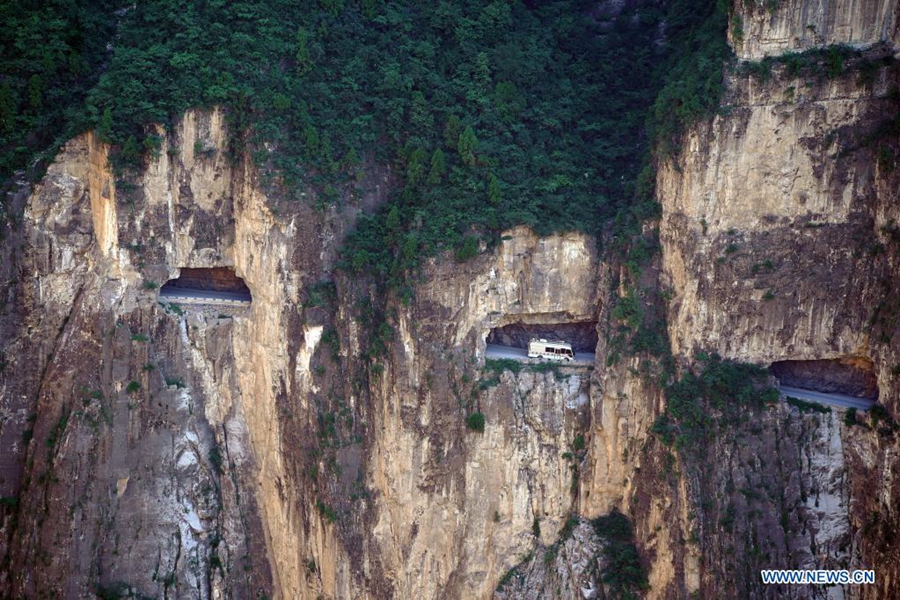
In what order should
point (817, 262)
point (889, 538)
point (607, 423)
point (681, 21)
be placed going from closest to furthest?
point (889, 538)
point (817, 262)
point (607, 423)
point (681, 21)

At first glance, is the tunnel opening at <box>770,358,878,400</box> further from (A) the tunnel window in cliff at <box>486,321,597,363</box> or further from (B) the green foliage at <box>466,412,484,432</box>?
(B) the green foliage at <box>466,412,484,432</box>

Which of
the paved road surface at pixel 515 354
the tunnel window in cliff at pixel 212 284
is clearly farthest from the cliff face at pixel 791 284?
the tunnel window in cliff at pixel 212 284

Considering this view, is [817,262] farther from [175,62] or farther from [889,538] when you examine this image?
[175,62]

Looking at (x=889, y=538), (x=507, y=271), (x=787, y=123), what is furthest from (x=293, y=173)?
(x=889, y=538)

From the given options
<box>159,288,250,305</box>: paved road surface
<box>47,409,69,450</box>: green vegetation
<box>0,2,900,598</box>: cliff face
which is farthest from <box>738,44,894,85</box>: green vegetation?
<box>47,409,69,450</box>: green vegetation

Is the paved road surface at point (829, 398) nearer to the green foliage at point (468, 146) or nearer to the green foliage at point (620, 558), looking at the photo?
the green foliage at point (620, 558)

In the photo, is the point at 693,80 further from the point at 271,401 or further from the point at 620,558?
the point at 271,401

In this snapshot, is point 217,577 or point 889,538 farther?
point 217,577
